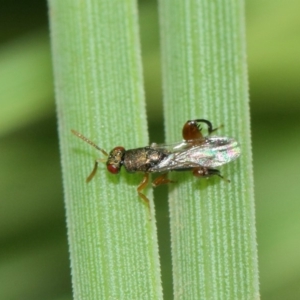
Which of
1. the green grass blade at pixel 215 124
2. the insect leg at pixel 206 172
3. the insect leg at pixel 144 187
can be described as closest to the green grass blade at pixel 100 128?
the insect leg at pixel 144 187

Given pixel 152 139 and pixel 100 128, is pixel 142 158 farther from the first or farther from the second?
pixel 152 139

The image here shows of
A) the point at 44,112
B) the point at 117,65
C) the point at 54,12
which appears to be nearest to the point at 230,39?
the point at 117,65

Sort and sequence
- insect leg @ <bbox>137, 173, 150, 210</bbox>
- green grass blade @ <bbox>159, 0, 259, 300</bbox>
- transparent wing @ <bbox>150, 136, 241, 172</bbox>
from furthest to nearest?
transparent wing @ <bbox>150, 136, 241, 172</bbox> → insect leg @ <bbox>137, 173, 150, 210</bbox> → green grass blade @ <bbox>159, 0, 259, 300</bbox>

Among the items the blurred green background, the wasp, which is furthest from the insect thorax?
the blurred green background

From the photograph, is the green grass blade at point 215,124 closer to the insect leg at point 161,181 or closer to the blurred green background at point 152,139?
the insect leg at point 161,181

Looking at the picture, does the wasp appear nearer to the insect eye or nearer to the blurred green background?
the insect eye

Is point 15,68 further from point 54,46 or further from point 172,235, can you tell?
point 172,235

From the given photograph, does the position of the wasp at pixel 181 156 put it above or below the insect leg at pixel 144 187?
above
